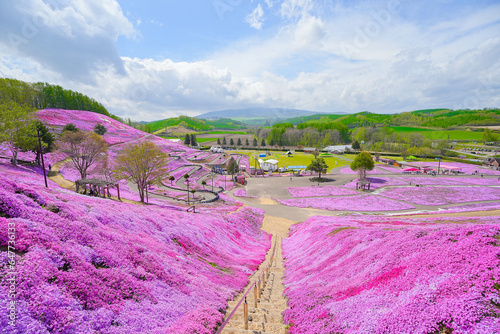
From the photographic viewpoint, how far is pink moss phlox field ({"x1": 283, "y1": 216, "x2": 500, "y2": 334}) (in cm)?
710

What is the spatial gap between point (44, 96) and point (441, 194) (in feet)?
544

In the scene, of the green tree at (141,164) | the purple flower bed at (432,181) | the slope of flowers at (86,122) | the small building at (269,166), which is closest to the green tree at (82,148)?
the green tree at (141,164)

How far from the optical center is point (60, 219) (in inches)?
429

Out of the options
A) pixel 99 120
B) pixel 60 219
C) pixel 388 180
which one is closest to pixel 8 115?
pixel 60 219

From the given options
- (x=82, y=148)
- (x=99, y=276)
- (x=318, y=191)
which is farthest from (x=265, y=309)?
(x=318, y=191)

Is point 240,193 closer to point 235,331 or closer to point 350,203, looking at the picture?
point 350,203

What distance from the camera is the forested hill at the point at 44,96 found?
289 feet

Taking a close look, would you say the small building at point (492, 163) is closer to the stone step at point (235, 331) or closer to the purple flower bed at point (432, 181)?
the purple flower bed at point (432, 181)

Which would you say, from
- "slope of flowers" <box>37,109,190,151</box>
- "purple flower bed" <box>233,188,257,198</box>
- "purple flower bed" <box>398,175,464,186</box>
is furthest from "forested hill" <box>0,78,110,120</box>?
"purple flower bed" <box>398,175,464,186</box>

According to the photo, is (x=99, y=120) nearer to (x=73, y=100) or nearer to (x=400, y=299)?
(x=73, y=100)

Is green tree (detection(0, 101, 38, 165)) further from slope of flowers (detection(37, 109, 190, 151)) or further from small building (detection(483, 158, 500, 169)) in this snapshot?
small building (detection(483, 158, 500, 169))

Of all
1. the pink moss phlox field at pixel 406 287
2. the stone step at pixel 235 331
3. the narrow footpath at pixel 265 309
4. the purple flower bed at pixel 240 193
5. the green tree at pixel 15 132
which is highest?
the green tree at pixel 15 132

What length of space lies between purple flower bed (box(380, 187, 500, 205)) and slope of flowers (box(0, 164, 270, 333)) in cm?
5319

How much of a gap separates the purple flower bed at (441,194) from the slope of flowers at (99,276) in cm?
5319
